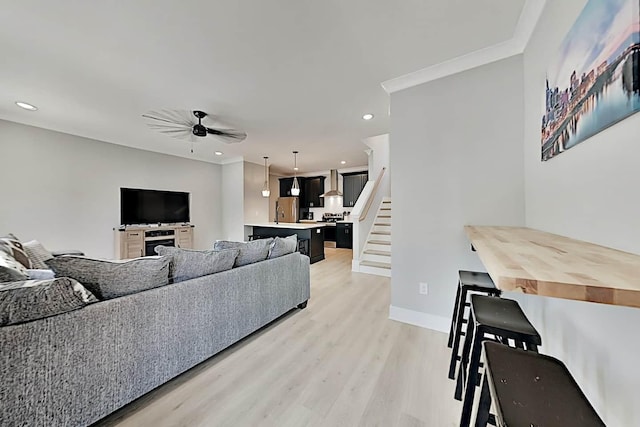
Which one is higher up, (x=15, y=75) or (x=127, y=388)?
(x=15, y=75)

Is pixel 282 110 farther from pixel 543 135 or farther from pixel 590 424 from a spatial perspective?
pixel 590 424

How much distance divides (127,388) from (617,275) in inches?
87.5

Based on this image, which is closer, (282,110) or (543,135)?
(543,135)

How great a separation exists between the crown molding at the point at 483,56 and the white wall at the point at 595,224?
0.13 metres

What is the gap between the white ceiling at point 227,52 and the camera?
1.75 meters

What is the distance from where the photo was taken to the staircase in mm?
4598

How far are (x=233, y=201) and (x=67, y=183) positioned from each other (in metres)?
3.25

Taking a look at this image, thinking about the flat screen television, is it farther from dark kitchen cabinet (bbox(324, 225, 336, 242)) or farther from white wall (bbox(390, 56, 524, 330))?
white wall (bbox(390, 56, 524, 330))

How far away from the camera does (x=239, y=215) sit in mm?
6734

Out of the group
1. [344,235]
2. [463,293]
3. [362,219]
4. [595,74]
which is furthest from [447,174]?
[344,235]

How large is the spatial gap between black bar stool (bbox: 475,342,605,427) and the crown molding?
220 centimetres

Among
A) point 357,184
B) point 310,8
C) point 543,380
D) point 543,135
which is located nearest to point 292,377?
point 543,380

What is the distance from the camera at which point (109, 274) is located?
1517 mm

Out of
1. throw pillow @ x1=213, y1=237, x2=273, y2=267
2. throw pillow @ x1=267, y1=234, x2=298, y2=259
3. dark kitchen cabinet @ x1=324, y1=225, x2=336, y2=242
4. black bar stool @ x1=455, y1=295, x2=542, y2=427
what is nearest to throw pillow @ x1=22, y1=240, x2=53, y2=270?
throw pillow @ x1=213, y1=237, x2=273, y2=267
